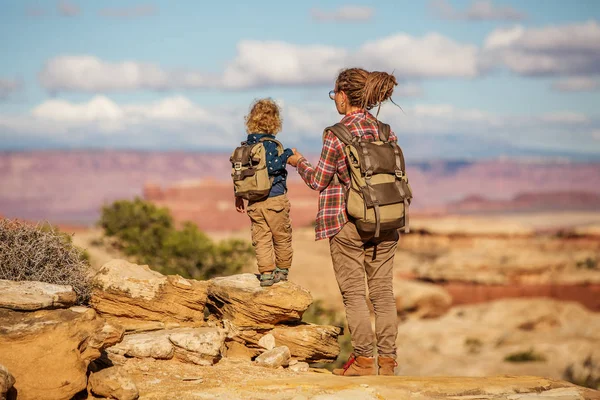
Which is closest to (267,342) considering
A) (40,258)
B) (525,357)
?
(40,258)

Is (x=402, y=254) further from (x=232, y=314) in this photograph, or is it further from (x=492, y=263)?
(x=232, y=314)

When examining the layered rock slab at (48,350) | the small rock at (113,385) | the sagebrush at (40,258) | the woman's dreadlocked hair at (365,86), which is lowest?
the small rock at (113,385)

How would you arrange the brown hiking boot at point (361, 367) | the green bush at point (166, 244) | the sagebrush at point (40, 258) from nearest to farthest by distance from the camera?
the brown hiking boot at point (361, 367)
the sagebrush at point (40, 258)
the green bush at point (166, 244)

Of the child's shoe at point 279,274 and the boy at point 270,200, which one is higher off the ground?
the boy at point 270,200

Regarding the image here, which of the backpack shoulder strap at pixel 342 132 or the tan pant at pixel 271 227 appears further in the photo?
the tan pant at pixel 271 227

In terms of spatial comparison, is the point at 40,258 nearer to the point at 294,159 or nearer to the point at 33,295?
the point at 33,295

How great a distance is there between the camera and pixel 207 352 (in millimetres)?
7336

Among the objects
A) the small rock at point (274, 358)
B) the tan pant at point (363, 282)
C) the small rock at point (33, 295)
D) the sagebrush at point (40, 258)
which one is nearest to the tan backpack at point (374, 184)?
the tan pant at point (363, 282)

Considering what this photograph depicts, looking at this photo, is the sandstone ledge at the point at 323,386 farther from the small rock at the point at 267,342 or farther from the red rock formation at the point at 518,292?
the red rock formation at the point at 518,292

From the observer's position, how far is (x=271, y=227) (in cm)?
755

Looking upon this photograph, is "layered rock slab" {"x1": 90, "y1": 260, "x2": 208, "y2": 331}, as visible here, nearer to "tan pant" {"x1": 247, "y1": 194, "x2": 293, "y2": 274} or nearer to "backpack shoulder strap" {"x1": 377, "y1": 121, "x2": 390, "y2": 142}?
"tan pant" {"x1": 247, "y1": 194, "x2": 293, "y2": 274}

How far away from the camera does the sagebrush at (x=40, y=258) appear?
24.1ft

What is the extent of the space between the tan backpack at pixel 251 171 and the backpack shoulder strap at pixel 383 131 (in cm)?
97

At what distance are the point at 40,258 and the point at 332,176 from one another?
9.18 feet
